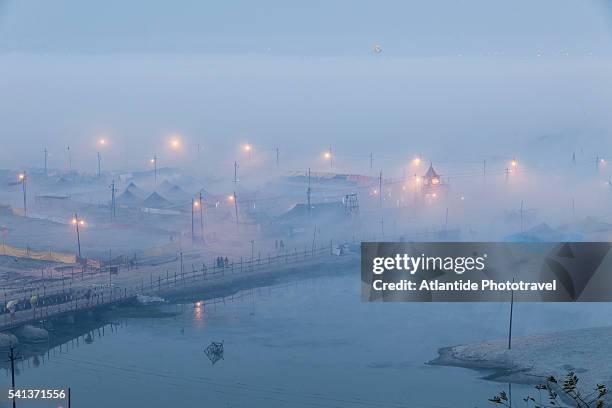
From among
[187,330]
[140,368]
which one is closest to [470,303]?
[187,330]

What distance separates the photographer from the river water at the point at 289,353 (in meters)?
7.09

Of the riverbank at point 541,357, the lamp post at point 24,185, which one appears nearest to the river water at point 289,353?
the riverbank at point 541,357

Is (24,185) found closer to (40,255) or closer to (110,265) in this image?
(40,255)

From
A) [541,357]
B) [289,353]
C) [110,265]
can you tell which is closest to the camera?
[541,357]

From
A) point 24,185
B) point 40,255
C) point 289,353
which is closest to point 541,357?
point 289,353

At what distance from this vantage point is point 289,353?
26.1 feet

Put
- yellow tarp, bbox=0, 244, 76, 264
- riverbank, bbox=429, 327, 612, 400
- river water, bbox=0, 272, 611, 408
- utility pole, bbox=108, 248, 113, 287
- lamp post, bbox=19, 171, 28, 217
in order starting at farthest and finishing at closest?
lamp post, bbox=19, 171, 28, 217, yellow tarp, bbox=0, 244, 76, 264, utility pole, bbox=108, 248, 113, 287, riverbank, bbox=429, 327, 612, 400, river water, bbox=0, 272, 611, 408

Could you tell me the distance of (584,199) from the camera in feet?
44.7

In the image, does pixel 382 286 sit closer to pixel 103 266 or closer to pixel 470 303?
pixel 470 303

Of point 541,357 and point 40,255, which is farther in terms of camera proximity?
point 40,255

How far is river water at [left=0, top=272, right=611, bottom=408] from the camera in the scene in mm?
7090

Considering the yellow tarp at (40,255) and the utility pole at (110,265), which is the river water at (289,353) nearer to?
the utility pole at (110,265)

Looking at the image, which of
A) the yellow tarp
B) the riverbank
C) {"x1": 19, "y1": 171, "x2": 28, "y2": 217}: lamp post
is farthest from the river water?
{"x1": 19, "y1": 171, "x2": 28, "y2": 217}: lamp post

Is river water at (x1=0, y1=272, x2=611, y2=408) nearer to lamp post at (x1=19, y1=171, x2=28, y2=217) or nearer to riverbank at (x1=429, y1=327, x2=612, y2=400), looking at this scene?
riverbank at (x1=429, y1=327, x2=612, y2=400)
